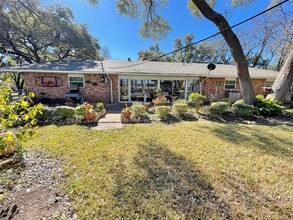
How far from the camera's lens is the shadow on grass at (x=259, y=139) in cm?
406

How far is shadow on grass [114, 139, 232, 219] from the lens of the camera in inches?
85.0

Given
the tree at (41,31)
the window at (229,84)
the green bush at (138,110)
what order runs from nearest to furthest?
the green bush at (138,110)
the window at (229,84)
the tree at (41,31)

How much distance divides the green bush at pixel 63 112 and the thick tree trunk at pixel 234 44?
7.95 m

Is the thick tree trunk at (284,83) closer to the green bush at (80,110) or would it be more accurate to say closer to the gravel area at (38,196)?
the green bush at (80,110)

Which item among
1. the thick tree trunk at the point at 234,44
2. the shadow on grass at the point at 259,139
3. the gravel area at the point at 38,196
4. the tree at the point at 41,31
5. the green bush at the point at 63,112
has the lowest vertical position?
the gravel area at the point at 38,196

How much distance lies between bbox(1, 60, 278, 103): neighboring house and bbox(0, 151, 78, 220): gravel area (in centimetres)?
785

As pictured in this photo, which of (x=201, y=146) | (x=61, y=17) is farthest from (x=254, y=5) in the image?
(x=61, y=17)

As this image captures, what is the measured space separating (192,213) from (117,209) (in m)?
1.09

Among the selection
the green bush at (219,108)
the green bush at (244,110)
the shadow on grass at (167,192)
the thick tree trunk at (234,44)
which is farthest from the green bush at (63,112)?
the thick tree trunk at (234,44)

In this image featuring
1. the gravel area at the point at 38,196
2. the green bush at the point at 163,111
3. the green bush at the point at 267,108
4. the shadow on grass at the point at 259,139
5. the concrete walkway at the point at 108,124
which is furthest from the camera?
the green bush at the point at 267,108

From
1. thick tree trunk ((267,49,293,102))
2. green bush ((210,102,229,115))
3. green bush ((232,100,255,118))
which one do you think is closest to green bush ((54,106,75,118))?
green bush ((210,102,229,115))

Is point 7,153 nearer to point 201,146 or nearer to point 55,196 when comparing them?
point 55,196

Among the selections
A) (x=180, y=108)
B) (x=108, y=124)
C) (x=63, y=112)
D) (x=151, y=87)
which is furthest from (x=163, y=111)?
(x=151, y=87)

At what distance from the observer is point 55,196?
246 centimetres
